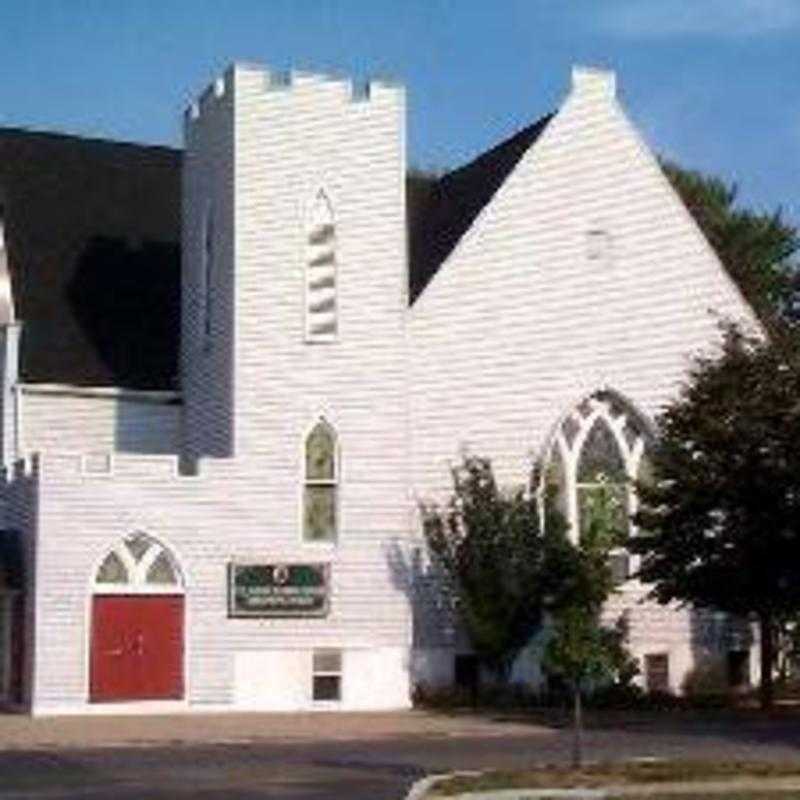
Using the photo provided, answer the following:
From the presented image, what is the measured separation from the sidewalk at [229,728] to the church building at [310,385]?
5.46 ft

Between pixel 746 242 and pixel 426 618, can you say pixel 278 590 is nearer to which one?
pixel 426 618

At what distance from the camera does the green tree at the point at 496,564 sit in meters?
36.7

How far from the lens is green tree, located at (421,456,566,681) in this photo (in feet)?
120

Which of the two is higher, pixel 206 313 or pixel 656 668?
pixel 206 313

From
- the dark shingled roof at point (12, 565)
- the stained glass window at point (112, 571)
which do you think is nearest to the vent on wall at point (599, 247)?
the stained glass window at point (112, 571)

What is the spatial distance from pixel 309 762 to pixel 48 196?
2228cm

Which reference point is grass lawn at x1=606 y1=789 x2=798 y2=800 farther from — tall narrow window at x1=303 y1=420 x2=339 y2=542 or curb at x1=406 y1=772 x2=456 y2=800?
tall narrow window at x1=303 y1=420 x2=339 y2=542

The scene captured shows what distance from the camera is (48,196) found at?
1719 inches

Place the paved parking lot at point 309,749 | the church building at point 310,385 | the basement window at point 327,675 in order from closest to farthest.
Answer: the paved parking lot at point 309,749
the church building at point 310,385
the basement window at point 327,675

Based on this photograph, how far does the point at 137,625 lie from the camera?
115 feet

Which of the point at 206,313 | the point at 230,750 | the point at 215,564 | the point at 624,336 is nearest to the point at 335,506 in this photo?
the point at 215,564

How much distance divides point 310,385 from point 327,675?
562 cm

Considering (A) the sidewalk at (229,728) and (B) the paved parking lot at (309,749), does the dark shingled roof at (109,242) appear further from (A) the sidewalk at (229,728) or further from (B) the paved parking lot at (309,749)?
(B) the paved parking lot at (309,749)

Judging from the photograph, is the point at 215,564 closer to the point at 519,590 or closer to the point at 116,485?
the point at 116,485
